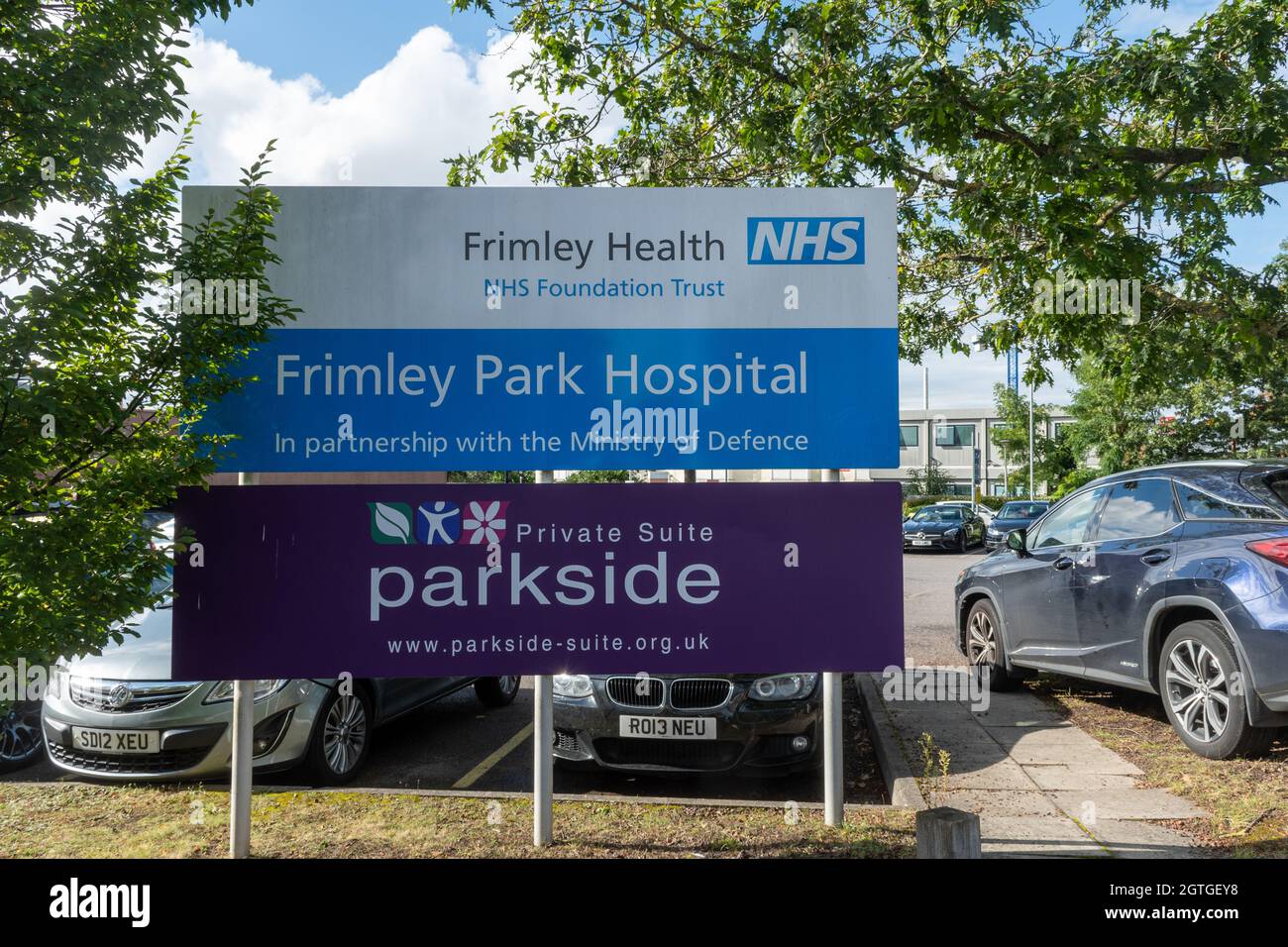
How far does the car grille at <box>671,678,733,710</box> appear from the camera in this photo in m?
5.46

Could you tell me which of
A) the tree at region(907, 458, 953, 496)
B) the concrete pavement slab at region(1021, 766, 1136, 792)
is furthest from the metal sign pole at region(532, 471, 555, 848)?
the tree at region(907, 458, 953, 496)

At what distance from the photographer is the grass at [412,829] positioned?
14.7 ft

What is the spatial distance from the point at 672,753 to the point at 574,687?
28.5 inches

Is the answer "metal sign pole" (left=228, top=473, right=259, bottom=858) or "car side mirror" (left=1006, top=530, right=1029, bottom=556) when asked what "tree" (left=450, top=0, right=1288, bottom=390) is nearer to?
"car side mirror" (left=1006, top=530, right=1029, bottom=556)

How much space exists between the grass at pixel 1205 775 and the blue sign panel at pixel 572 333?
98.2 inches

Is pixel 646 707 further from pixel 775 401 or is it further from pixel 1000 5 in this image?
pixel 1000 5

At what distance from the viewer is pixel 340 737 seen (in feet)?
18.9

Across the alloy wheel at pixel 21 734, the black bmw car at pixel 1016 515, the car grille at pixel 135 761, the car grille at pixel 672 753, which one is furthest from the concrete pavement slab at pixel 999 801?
the black bmw car at pixel 1016 515

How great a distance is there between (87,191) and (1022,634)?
7.12 metres

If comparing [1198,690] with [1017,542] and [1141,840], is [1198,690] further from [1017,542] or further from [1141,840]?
[1017,542]

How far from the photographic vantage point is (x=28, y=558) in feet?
10.4

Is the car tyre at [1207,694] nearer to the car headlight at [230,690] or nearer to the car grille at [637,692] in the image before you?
the car grille at [637,692]

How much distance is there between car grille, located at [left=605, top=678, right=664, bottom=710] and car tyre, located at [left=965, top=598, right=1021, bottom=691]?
3.85 meters

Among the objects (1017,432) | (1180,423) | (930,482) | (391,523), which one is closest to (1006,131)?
(391,523)
